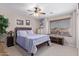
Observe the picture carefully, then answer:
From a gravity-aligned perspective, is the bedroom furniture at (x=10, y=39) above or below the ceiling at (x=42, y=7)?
below

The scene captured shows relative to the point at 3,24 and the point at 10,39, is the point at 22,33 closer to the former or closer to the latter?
the point at 10,39

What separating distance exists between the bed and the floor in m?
0.07

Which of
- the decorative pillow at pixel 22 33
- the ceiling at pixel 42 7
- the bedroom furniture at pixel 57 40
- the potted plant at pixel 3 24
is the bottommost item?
the bedroom furniture at pixel 57 40

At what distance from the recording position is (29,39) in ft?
4.87

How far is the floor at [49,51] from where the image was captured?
1.52m

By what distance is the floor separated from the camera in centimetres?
152

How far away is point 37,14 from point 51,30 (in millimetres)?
326

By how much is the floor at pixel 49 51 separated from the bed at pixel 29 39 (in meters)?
0.07

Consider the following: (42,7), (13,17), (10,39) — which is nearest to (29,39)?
(10,39)

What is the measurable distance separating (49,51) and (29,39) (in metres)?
0.36

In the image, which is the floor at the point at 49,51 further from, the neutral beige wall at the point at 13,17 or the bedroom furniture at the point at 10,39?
the neutral beige wall at the point at 13,17

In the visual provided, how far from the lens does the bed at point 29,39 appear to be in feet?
4.89

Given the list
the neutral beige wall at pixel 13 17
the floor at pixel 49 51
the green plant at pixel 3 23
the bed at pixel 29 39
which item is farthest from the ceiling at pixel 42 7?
the floor at pixel 49 51

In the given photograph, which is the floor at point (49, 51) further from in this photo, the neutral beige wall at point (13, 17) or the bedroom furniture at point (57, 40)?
the neutral beige wall at point (13, 17)
